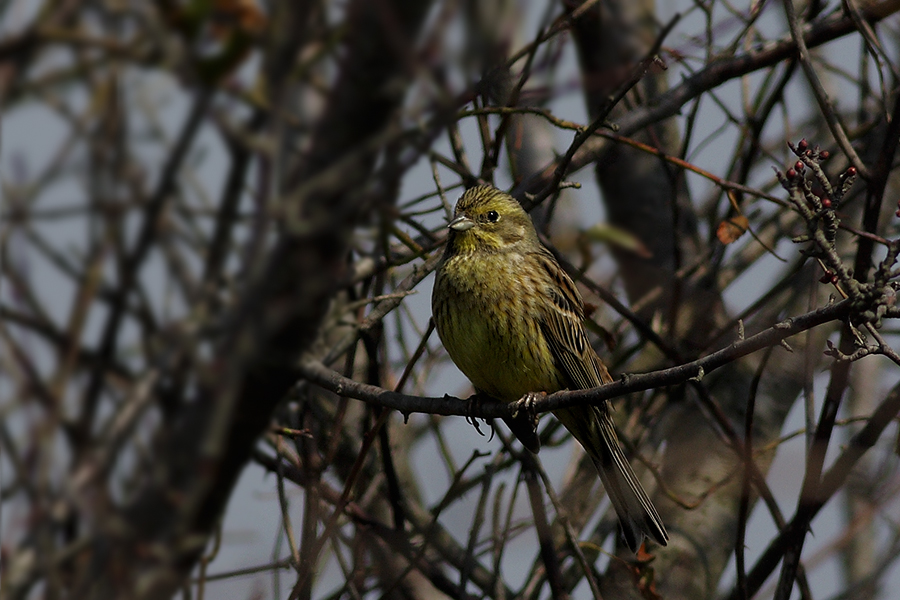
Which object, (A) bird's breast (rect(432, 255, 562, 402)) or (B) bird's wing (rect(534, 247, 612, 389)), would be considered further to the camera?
(B) bird's wing (rect(534, 247, 612, 389))

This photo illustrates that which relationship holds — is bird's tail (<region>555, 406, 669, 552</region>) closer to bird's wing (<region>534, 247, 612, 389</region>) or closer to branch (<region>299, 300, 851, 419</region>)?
bird's wing (<region>534, 247, 612, 389</region>)

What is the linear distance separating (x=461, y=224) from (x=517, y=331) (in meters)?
0.54

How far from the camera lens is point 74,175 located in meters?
1.44

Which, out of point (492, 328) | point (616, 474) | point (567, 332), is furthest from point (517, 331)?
point (616, 474)

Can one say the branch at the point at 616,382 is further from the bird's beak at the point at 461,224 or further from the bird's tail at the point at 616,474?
the bird's beak at the point at 461,224

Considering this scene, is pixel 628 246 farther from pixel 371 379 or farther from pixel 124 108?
pixel 124 108

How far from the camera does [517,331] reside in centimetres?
435

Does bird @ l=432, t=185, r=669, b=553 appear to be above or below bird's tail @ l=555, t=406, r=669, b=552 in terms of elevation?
above

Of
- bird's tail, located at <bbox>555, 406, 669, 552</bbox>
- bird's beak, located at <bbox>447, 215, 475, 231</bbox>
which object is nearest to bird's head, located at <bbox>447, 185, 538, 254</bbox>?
bird's beak, located at <bbox>447, 215, 475, 231</bbox>

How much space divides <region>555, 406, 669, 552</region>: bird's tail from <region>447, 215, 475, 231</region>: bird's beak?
918 millimetres

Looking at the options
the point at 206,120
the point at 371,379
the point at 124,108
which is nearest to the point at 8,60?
the point at 124,108

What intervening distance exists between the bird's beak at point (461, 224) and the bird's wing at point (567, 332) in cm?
43

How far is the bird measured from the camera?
4.29m

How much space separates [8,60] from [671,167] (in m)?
4.46
